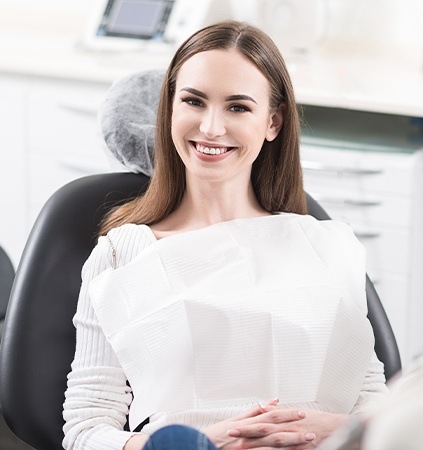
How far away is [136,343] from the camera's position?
5.18ft

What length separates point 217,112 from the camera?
165cm

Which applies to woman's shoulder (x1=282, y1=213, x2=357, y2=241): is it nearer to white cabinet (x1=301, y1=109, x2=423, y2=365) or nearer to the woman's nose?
the woman's nose

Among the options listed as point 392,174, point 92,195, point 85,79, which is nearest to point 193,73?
point 92,195

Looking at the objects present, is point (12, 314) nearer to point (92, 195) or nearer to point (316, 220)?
point (92, 195)

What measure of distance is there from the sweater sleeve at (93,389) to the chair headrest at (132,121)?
27 cm

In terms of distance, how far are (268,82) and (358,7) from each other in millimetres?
1886

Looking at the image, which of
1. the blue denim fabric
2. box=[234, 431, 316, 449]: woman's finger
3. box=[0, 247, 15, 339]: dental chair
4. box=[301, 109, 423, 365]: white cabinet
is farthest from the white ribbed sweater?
box=[301, 109, 423, 365]: white cabinet

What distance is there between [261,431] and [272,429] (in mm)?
17

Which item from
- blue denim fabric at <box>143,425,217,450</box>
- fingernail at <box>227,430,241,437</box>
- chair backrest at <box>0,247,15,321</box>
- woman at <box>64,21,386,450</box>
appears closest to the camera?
blue denim fabric at <box>143,425,217,450</box>

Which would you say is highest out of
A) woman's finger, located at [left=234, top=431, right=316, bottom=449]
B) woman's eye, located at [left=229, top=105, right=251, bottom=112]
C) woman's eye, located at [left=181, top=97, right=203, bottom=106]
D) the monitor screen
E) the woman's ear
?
woman's eye, located at [left=181, top=97, right=203, bottom=106]

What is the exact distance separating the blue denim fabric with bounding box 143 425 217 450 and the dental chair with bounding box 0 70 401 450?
0.59 m

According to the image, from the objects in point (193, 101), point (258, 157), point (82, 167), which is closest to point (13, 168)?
point (82, 167)

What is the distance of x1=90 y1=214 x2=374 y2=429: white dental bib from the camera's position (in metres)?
1.58

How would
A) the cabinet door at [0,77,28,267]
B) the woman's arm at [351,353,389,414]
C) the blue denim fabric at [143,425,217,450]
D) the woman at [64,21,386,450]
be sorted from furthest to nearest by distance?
the cabinet door at [0,77,28,267] < the woman's arm at [351,353,389,414] < the woman at [64,21,386,450] < the blue denim fabric at [143,425,217,450]
